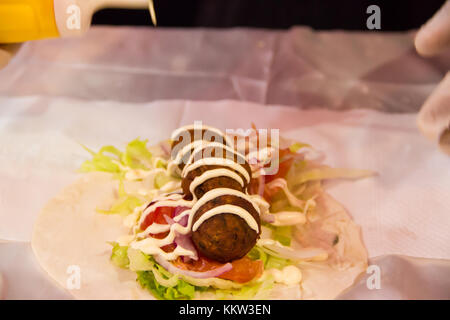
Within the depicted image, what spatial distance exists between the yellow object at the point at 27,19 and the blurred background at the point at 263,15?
4.79 ft

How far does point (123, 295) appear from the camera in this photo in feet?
4.25

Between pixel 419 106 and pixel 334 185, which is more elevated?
pixel 419 106

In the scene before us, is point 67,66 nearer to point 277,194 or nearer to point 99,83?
point 99,83

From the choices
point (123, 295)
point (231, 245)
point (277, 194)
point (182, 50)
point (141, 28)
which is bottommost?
point (123, 295)

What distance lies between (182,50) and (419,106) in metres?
1.33

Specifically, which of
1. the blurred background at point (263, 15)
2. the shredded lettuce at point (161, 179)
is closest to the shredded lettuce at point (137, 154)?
the shredded lettuce at point (161, 179)

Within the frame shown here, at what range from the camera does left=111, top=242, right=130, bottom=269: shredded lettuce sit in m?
1.39

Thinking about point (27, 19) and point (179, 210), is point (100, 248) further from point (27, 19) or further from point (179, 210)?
point (27, 19)

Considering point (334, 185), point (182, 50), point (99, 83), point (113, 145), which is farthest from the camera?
point (182, 50)

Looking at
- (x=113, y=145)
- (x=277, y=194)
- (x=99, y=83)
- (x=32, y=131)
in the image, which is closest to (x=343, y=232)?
(x=277, y=194)

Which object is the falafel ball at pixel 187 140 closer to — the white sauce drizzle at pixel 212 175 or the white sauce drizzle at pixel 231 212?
the white sauce drizzle at pixel 212 175

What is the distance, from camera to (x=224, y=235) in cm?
128

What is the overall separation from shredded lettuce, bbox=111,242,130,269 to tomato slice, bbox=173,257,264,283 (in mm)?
153

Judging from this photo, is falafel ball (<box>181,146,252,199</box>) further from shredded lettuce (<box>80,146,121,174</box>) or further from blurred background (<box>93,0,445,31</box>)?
blurred background (<box>93,0,445,31</box>)
